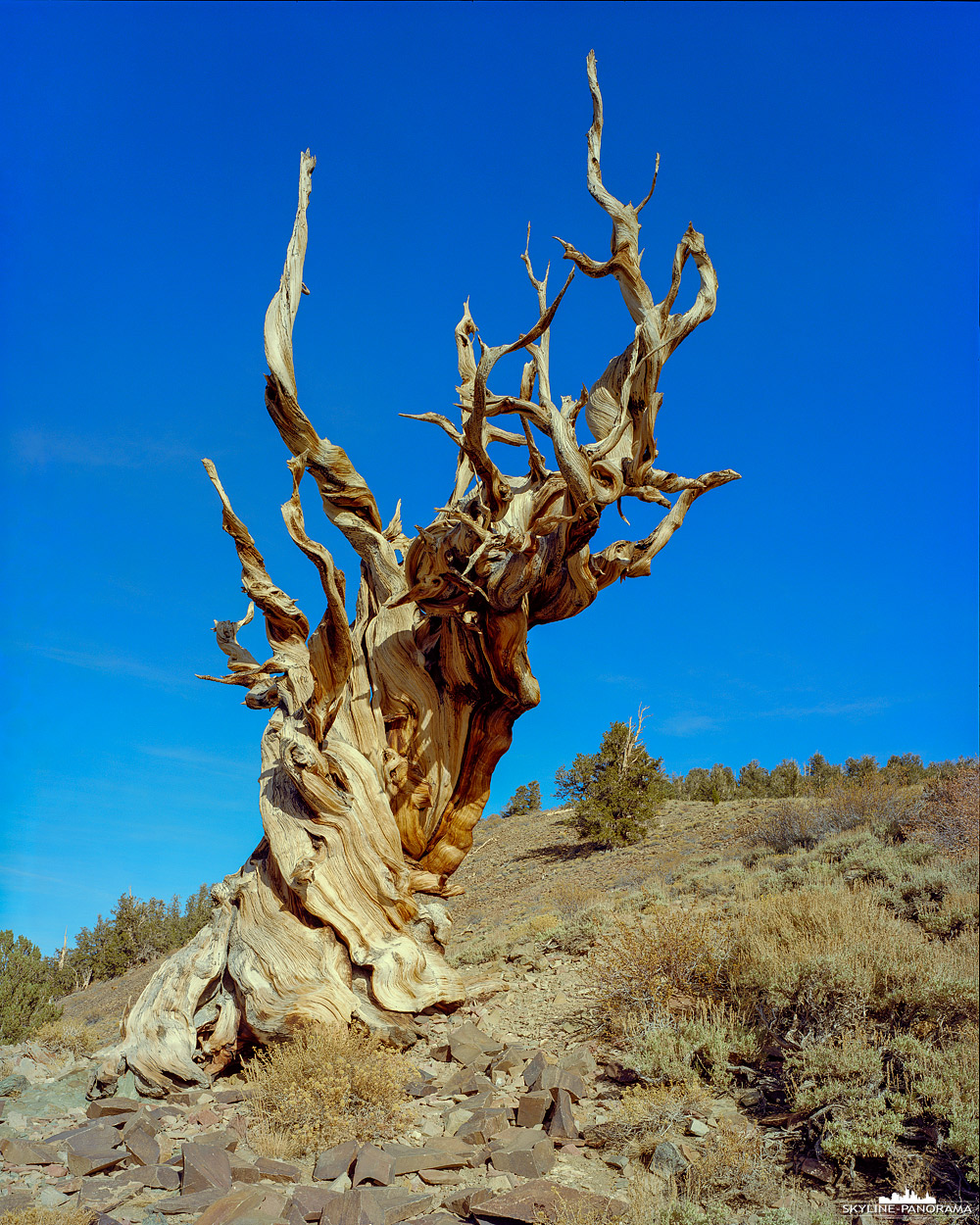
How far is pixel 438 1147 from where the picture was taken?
15.3ft

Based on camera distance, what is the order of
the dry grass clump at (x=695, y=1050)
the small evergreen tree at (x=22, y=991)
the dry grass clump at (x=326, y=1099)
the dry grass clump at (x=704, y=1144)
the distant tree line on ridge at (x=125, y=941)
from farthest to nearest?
the distant tree line on ridge at (x=125, y=941)
the small evergreen tree at (x=22, y=991)
the dry grass clump at (x=695, y=1050)
the dry grass clump at (x=326, y=1099)
the dry grass clump at (x=704, y=1144)

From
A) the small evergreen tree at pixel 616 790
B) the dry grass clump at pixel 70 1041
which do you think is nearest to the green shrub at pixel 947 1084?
the dry grass clump at pixel 70 1041

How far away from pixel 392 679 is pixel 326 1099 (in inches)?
147

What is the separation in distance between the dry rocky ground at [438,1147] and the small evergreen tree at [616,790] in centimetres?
1086

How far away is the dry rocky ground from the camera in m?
3.94

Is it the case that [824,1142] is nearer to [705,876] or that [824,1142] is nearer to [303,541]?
[303,541]

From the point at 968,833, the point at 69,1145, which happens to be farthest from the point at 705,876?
the point at 69,1145

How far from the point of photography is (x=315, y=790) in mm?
6734

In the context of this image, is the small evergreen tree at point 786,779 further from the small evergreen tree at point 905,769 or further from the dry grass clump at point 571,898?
the dry grass clump at point 571,898

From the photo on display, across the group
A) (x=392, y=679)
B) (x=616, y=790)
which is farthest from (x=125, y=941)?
(x=392, y=679)

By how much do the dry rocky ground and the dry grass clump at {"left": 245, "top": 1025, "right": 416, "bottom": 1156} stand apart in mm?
149

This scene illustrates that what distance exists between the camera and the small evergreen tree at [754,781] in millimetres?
26453

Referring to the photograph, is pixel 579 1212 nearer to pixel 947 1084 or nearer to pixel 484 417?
pixel 947 1084

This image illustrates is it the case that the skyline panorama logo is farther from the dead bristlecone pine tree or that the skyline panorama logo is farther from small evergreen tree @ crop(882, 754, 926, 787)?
small evergreen tree @ crop(882, 754, 926, 787)
